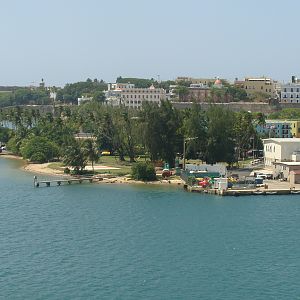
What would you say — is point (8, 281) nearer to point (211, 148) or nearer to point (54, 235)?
point (54, 235)

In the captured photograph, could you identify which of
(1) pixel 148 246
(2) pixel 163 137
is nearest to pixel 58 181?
(2) pixel 163 137

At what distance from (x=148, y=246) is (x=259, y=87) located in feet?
230

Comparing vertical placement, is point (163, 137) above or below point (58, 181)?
above

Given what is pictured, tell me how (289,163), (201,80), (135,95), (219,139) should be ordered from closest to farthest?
1. (289,163)
2. (219,139)
3. (135,95)
4. (201,80)

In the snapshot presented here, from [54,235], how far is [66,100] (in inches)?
3554

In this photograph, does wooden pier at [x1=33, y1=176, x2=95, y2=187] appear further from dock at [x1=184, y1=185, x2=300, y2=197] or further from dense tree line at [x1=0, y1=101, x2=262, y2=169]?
dock at [x1=184, y1=185, x2=300, y2=197]

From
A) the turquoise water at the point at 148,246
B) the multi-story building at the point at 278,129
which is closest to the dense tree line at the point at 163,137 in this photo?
the turquoise water at the point at 148,246

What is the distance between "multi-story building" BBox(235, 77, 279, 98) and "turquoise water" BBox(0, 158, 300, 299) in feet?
186

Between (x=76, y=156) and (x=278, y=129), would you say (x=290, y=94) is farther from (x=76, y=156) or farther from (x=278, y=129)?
(x=76, y=156)

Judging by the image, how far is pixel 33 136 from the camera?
55.4 m

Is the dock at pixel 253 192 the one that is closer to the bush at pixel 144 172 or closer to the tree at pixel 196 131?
the bush at pixel 144 172

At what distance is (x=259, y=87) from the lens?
9256 centimetres

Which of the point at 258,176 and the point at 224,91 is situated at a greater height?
the point at 224,91

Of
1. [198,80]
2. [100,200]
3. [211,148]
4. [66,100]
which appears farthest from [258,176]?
[66,100]
